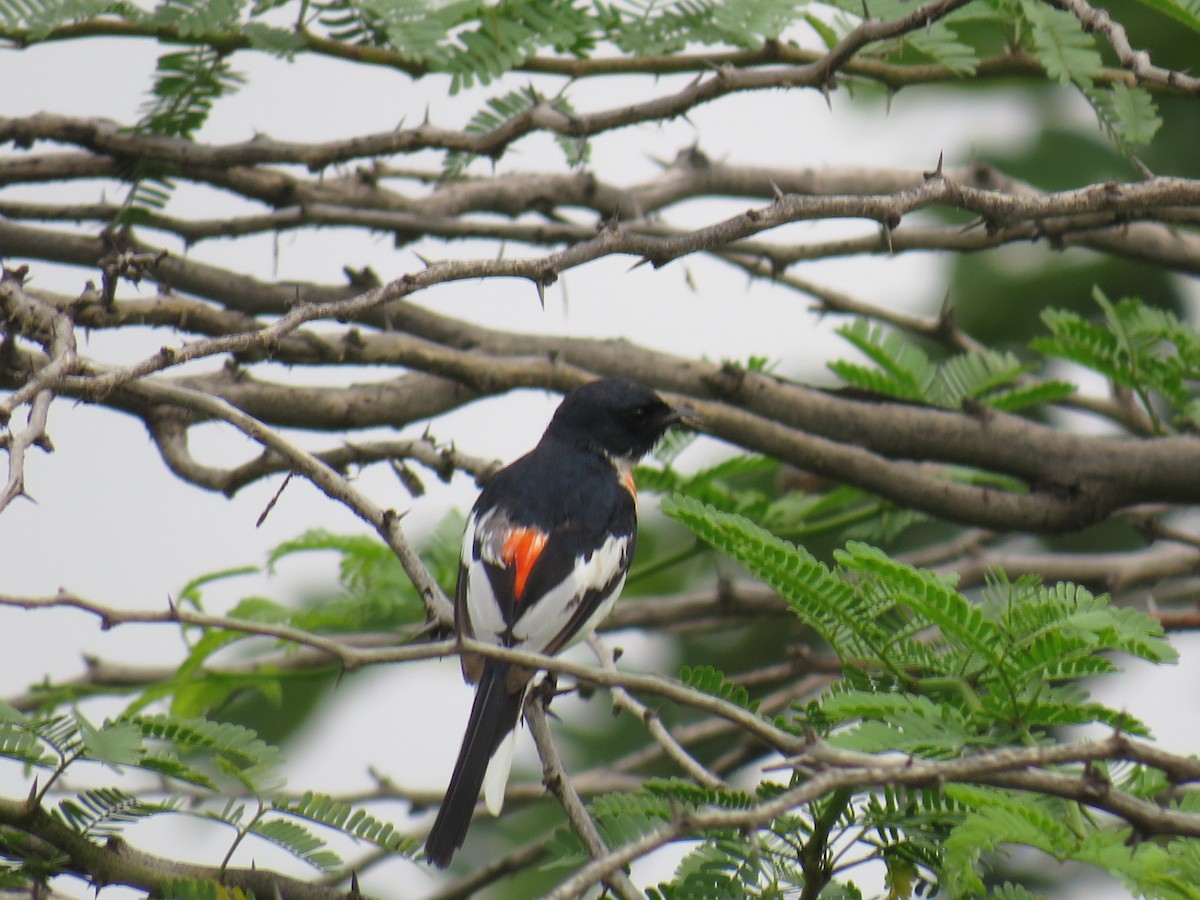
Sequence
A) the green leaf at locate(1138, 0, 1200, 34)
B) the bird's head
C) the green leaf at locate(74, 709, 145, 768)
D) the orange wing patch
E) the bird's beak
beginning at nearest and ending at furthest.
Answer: the green leaf at locate(74, 709, 145, 768) < the green leaf at locate(1138, 0, 1200, 34) < the orange wing patch < the bird's beak < the bird's head

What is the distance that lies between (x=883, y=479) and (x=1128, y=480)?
0.73 meters

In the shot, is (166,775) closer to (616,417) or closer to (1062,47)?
(616,417)

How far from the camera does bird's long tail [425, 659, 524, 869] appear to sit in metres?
3.14

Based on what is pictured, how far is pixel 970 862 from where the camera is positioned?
2.14 metres

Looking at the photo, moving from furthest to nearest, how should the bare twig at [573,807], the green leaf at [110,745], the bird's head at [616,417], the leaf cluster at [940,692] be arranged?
1. the bird's head at [616,417]
2. the green leaf at [110,745]
3. the bare twig at [573,807]
4. the leaf cluster at [940,692]

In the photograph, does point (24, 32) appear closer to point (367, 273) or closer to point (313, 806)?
point (367, 273)

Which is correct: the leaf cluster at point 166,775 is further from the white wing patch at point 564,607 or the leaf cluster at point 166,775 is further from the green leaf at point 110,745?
the white wing patch at point 564,607

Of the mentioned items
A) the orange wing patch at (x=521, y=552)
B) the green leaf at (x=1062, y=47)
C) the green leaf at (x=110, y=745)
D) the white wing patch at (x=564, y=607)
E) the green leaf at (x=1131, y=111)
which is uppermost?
the green leaf at (x=1062, y=47)

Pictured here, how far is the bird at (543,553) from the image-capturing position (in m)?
3.48

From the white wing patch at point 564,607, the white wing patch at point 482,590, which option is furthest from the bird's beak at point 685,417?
the white wing patch at point 482,590

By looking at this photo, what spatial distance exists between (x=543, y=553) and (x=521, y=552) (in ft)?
0.21

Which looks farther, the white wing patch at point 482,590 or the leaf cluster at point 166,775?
the white wing patch at point 482,590

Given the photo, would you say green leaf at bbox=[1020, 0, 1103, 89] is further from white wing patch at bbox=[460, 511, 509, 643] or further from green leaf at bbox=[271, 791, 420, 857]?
green leaf at bbox=[271, 791, 420, 857]

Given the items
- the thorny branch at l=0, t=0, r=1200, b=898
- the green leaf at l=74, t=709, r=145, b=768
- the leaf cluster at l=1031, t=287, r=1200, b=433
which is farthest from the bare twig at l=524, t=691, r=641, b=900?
the leaf cluster at l=1031, t=287, r=1200, b=433
